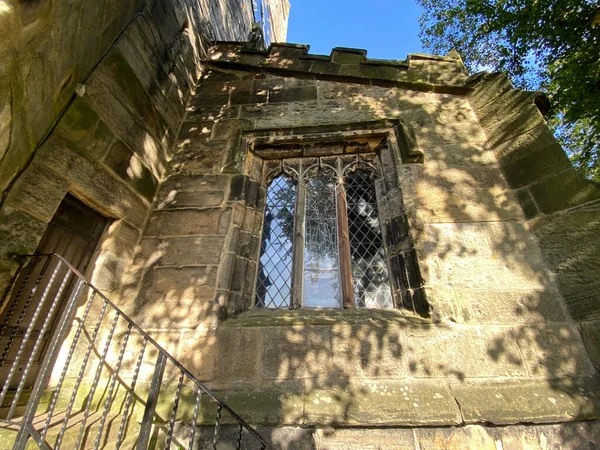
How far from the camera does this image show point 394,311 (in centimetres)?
285

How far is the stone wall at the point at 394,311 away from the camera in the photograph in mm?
2307

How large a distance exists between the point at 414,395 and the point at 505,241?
5.85 ft

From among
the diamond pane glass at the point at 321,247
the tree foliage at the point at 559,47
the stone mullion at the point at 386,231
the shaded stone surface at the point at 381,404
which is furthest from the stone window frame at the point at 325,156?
the tree foliage at the point at 559,47

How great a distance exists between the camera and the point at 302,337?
A: 266 centimetres

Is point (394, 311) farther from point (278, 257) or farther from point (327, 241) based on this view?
point (278, 257)

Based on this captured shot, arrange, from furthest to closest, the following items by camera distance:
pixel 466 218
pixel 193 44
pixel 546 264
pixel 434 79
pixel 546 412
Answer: pixel 193 44, pixel 434 79, pixel 466 218, pixel 546 264, pixel 546 412

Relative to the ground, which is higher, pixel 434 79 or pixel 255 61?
pixel 255 61

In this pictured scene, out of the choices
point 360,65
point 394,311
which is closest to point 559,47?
point 360,65

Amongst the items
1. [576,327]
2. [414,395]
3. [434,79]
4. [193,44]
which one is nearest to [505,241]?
[576,327]

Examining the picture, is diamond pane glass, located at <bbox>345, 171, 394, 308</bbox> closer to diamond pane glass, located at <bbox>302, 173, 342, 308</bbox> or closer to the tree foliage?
diamond pane glass, located at <bbox>302, 173, 342, 308</bbox>

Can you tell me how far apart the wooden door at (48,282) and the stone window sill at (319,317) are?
1446 millimetres

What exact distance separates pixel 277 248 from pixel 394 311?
1440 mm

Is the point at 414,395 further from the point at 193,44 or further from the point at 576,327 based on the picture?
the point at 193,44

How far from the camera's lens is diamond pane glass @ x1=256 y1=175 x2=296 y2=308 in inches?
127
